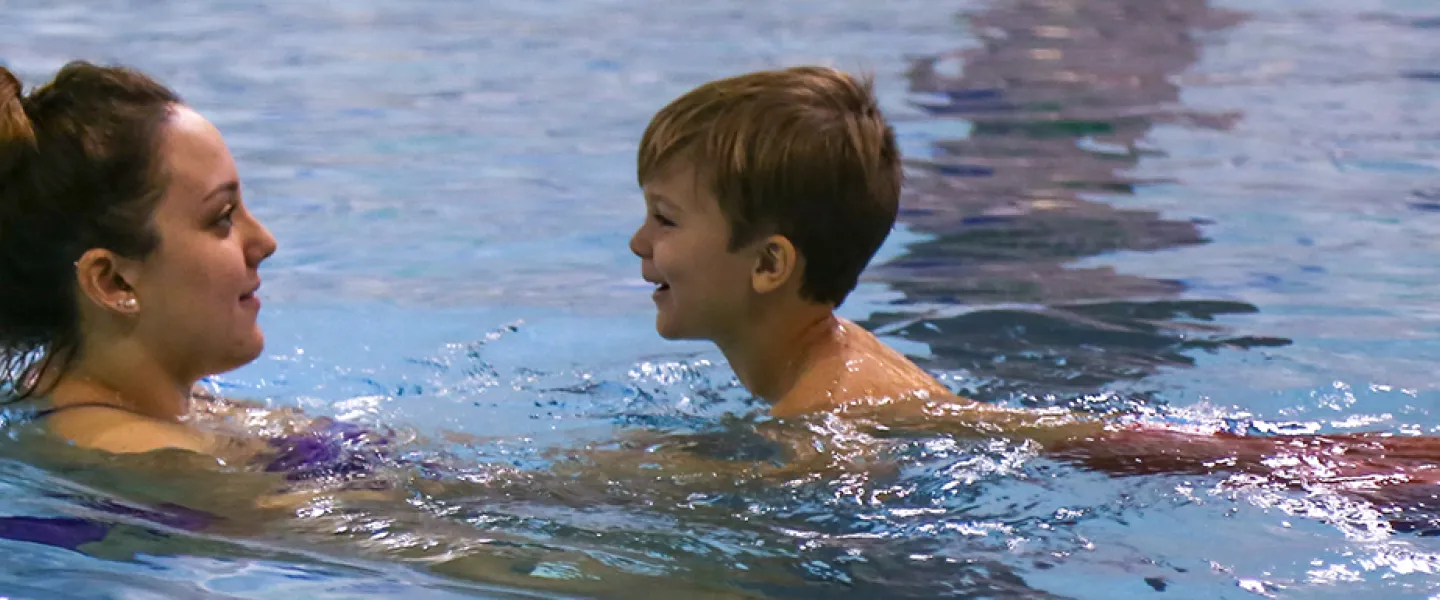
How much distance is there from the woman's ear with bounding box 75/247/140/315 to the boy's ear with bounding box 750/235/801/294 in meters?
1.22

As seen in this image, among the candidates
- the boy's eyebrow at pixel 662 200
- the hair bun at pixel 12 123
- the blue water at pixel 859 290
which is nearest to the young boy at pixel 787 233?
the boy's eyebrow at pixel 662 200

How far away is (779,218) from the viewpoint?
337cm

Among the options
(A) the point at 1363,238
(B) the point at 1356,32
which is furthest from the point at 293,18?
(A) the point at 1363,238

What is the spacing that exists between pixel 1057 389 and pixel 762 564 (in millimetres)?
1493

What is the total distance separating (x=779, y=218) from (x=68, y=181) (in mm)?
1367

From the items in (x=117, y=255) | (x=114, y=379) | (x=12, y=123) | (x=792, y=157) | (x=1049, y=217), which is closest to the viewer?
(x=12, y=123)

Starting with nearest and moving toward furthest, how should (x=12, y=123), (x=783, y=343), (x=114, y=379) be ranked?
(x=12, y=123), (x=114, y=379), (x=783, y=343)

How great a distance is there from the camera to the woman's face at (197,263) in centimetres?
289

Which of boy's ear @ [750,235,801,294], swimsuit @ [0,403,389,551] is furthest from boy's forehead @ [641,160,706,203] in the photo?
swimsuit @ [0,403,389,551]

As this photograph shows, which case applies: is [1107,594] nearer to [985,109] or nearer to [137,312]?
[137,312]

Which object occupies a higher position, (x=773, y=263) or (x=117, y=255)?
(x=117, y=255)

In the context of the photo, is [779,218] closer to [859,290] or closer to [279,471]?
[279,471]

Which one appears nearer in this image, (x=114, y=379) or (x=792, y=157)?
(x=114, y=379)

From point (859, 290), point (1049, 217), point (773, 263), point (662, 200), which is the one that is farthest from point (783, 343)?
point (1049, 217)
